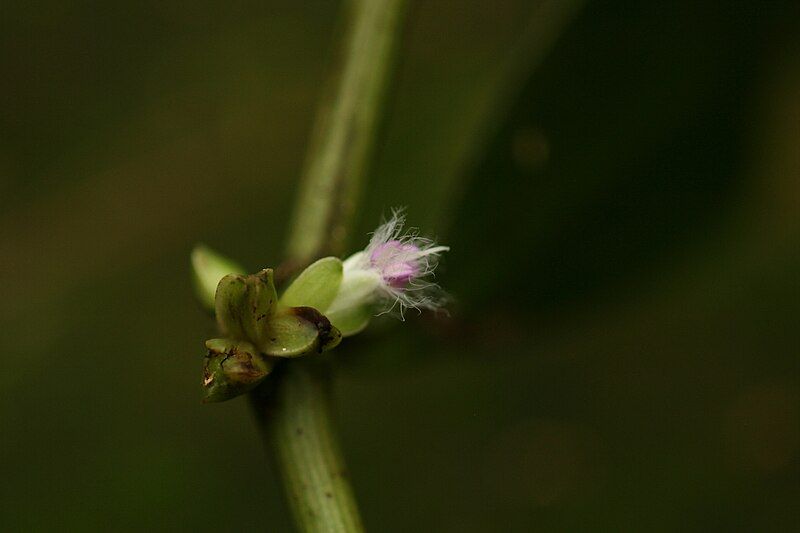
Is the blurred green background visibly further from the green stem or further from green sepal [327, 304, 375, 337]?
green sepal [327, 304, 375, 337]

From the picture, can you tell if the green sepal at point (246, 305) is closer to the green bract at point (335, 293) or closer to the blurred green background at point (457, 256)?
the green bract at point (335, 293)

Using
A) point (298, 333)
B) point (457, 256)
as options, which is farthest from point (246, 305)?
point (457, 256)

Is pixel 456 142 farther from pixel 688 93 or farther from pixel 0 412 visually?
pixel 0 412

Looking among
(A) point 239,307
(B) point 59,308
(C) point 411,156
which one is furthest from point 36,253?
(A) point 239,307

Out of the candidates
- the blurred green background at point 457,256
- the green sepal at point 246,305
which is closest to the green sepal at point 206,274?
the green sepal at point 246,305

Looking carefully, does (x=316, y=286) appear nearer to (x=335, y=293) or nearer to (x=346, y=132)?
(x=335, y=293)

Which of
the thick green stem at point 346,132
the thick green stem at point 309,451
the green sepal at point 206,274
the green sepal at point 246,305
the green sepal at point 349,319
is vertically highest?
the thick green stem at point 346,132
